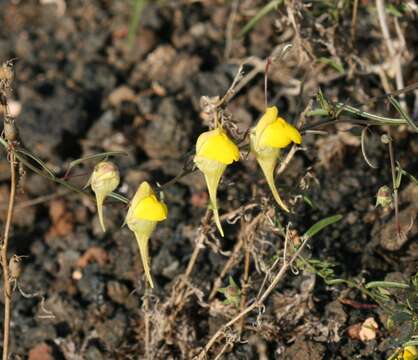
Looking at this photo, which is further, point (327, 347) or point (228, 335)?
point (327, 347)

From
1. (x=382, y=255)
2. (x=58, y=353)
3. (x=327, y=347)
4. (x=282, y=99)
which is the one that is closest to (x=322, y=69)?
(x=282, y=99)

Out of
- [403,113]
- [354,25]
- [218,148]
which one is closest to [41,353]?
[218,148]

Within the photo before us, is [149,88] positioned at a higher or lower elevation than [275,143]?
lower

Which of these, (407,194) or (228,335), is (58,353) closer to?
(228,335)

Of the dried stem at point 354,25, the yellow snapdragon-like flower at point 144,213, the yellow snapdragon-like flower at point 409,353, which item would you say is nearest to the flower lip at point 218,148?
the yellow snapdragon-like flower at point 144,213

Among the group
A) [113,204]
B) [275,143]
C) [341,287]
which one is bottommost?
[341,287]

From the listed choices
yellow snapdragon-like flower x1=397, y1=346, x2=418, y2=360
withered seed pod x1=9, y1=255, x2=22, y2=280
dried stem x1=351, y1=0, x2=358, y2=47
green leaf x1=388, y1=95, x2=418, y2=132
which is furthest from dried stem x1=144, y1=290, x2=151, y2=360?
dried stem x1=351, y1=0, x2=358, y2=47

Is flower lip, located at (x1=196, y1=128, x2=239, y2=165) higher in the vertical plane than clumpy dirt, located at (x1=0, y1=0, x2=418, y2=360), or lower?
higher

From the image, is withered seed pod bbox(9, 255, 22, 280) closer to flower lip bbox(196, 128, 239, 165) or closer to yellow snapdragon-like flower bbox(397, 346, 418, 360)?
flower lip bbox(196, 128, 239, 165)

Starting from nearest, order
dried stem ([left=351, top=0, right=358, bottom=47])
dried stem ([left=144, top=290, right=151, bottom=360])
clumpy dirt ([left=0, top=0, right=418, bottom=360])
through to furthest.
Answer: dried stem ([left=144, top=290, right=151, bottom=360])
clumpy dirt ([left=0, top=0, right=418, bottom=360])
dried stem ([left=351, top=0, right=358, bottom=47])
